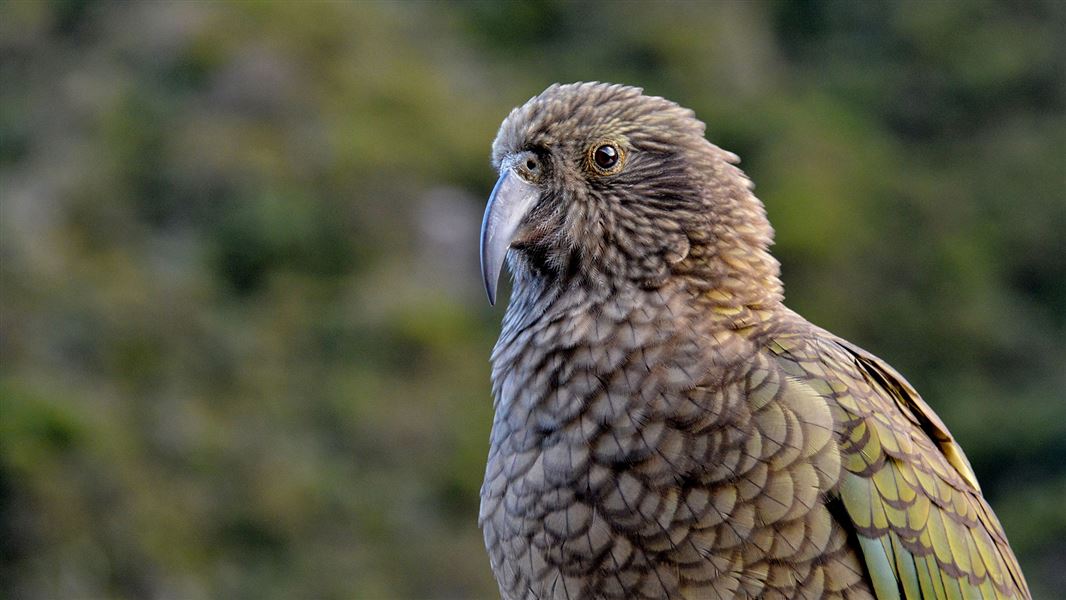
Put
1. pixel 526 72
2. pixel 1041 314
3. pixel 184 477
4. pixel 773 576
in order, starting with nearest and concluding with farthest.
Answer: pixel 773 576 → pixel 184 477 → pixel 1041 314 → pixel 526 72

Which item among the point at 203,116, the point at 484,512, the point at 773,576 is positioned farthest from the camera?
the point at 203,116

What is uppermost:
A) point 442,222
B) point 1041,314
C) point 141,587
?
point 1041,314

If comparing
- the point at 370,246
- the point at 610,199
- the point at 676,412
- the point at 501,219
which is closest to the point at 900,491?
the point at 676,412

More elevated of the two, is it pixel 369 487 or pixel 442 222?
pixel 442 222

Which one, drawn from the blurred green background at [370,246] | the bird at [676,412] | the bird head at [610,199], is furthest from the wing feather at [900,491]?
the blurred green background at [370,246]

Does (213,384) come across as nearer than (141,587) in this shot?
No

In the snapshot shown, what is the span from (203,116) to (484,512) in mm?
11034

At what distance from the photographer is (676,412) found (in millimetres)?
3039

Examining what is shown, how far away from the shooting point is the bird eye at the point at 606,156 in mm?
3357

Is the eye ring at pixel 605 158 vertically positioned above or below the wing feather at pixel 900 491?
above

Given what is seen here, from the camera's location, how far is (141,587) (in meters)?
8.65

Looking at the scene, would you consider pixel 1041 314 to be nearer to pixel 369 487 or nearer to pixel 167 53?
pixel 369 487

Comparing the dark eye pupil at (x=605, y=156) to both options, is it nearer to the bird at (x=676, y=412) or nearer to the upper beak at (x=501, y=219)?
the bird at (x=676, y=412)

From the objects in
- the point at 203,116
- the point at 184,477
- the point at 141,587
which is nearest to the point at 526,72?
the point at 203,116
